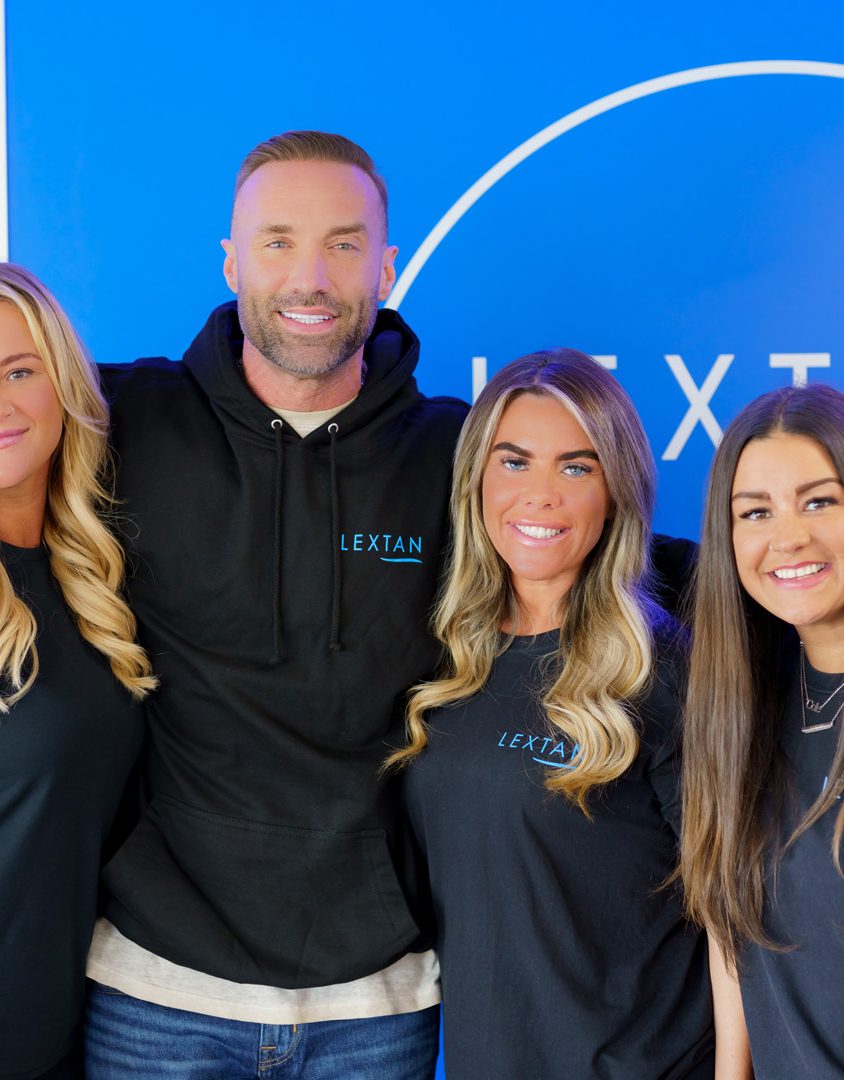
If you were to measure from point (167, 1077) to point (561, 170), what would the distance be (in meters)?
1.90

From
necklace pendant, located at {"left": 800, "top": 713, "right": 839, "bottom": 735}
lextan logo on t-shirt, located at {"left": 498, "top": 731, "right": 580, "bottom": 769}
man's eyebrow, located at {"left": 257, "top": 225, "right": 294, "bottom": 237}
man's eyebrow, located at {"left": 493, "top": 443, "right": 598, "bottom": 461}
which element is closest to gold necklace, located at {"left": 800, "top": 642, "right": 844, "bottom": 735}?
necklace pendant, located at {"left": 800, "top": 713, "right": 839, "bottom": 735}

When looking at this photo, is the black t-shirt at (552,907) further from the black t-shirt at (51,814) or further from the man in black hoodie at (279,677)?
the black t-shirt at (51,814)

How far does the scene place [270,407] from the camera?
191 centimetres

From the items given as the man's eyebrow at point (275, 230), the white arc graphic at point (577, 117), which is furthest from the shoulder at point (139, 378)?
the white arc graphic at point (577, 117)

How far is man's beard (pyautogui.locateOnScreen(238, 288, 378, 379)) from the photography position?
1.86 metres

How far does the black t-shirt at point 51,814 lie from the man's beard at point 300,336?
48 cm

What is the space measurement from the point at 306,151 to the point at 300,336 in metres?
0.32

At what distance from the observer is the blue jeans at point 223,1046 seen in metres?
1.75

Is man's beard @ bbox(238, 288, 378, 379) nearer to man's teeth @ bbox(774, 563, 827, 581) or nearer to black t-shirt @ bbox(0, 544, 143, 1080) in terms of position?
black t-shirt @ bbox(0, 544, 143, 1080)

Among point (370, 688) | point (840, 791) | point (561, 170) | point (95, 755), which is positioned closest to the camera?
point (840, 791)

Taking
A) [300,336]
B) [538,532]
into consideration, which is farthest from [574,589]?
[300,336]

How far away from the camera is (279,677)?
1.78 metres

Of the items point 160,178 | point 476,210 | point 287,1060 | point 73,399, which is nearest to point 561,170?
point 476,210

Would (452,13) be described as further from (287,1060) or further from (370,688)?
(287,1060)
